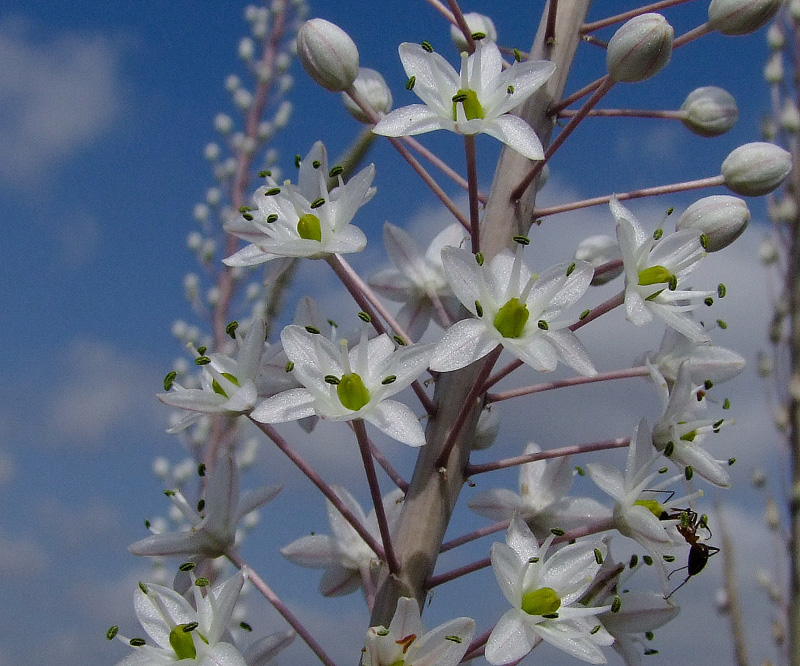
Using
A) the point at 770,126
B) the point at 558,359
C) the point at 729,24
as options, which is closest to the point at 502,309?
the point at 558,359

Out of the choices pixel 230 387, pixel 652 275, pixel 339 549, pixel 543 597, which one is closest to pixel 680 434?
pixel 652 275

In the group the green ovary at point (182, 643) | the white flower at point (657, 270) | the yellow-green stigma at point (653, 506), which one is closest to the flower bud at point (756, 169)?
the white flower at point (657, 270)

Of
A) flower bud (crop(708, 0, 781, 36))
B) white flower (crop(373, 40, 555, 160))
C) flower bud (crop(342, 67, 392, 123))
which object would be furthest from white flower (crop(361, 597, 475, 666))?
flower bud (crop(708, 0, 781, 36))

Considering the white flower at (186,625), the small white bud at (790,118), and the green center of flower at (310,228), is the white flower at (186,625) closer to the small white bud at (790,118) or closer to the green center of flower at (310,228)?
the green center of flower at (310,228)

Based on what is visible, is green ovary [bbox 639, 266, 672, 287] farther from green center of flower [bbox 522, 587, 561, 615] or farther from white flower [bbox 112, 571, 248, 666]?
white flower [bbox 112, 571, 248, 666]

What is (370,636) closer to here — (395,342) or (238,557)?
(238,557)

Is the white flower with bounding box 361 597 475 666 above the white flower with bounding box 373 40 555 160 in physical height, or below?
below
